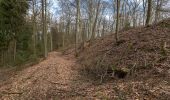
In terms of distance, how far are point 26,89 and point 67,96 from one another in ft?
10.9

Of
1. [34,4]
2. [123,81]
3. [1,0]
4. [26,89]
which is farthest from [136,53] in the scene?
[34,4]

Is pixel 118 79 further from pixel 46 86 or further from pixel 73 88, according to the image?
pixel 46 86

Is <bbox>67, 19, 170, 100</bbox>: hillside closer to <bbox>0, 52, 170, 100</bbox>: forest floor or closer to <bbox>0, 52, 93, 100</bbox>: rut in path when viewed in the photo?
<bbox>0, 52, 170, 100</bbox>: forest floor

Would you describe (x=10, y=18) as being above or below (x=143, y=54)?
above

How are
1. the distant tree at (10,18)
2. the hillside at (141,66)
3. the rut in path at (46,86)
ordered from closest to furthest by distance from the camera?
the hillside at (141,66), the rut in path at (46,86), the distant tree at (10,18)

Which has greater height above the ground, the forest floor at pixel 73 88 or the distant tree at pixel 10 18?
the distant tree at pixel 10 18

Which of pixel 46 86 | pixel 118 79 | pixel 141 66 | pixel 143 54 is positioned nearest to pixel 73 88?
pixel 46 86

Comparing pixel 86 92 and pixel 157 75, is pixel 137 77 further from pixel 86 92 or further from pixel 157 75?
pixel 86 92

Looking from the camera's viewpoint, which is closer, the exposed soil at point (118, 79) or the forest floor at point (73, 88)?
the forest floor at point (73, 88)

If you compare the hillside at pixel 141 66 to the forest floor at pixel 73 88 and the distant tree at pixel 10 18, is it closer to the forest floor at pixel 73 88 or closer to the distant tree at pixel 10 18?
the forest floor at pixel 73 88

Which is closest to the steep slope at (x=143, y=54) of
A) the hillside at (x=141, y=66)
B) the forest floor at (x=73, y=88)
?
the hillside at (x=141, y=66)

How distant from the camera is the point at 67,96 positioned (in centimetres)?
1036

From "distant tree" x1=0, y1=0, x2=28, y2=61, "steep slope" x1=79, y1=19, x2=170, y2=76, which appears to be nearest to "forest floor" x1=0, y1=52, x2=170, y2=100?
"steep slope" x1=79, y1=19, x2=170, y2=76

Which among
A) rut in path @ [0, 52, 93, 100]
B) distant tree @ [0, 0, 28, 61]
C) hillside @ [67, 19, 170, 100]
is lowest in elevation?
rut in path @ [0, 52, 93, 100]
